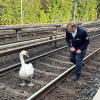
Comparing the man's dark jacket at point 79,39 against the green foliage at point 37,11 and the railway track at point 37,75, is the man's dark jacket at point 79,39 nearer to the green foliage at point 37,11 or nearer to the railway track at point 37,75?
the railway track at point 37,75

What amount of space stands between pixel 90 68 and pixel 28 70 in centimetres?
396

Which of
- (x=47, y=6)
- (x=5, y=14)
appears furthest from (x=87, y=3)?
(x=5, y=14)

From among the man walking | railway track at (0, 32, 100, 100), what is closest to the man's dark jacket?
the man walking

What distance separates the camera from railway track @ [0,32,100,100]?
801 cm

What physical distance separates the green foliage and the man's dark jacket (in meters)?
23.5

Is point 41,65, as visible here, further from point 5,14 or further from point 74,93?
point 5,14

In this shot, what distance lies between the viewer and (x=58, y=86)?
8945mm

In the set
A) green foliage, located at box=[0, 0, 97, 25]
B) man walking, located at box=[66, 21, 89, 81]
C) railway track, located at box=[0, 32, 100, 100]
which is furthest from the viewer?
green foliage, located at box=[0, 0, 97, 25]

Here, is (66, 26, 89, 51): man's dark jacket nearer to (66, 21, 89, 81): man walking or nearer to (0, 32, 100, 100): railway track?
(66, 21, 89, 81): man walking

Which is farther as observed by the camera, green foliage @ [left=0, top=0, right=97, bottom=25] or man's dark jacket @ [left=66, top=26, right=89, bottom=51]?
green foliage @ [left=0, top=0, right=97, bottom=25]

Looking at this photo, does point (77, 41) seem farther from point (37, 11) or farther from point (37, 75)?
point (37, 11)

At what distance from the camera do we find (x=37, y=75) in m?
10.1

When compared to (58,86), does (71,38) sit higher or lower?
higher

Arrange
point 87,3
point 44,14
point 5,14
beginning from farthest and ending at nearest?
point 87,3 < point 44,14 < point 5,14
